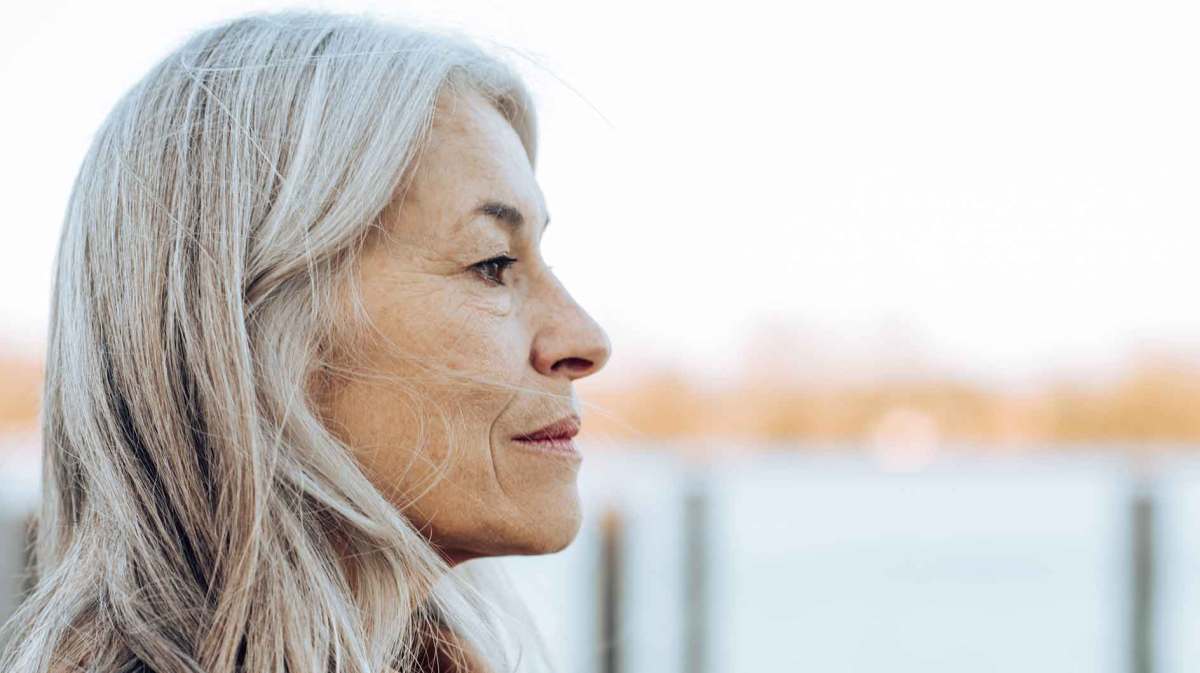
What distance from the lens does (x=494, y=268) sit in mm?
1570

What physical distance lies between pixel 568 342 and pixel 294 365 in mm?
347

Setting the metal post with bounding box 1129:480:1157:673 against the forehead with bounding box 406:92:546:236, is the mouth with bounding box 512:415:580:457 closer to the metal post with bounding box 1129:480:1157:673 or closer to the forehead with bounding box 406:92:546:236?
the forehead with bounding box 406:92:546:236

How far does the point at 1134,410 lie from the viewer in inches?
696

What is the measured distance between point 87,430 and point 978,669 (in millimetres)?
5191

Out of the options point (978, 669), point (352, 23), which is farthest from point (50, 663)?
point (978, 669)

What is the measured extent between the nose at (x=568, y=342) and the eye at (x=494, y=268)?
0.07 metres

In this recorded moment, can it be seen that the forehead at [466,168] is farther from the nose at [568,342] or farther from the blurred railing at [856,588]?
the blurred railing at [856,588]

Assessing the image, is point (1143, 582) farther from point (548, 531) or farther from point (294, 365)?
point (294, 365)

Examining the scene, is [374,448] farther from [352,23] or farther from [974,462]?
[974,462]

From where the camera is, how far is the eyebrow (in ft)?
5.07

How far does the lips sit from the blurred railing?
8.53 feet

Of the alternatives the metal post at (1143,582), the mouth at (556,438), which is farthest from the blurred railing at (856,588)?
the mouth at (556,438)

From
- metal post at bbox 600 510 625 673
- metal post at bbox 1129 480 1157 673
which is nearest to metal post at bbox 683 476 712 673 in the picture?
metal post at bbox 600 510 625 673

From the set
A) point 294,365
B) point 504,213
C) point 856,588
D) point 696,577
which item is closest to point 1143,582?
point 856,588
